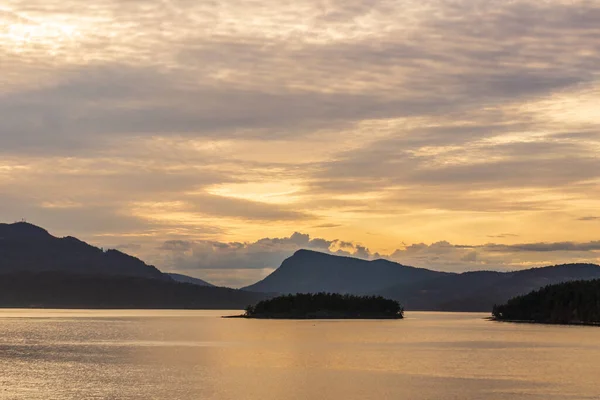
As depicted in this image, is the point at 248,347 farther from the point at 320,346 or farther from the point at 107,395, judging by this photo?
the point at 107,395

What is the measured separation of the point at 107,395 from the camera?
326 feet

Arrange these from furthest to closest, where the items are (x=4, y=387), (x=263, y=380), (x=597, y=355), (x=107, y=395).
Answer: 1. (x=597, y=355)
2. (x=263, y=380)
3. (x=4, y=387)
4. (x=107, y=395)

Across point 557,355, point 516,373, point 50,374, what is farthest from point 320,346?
point 50,374

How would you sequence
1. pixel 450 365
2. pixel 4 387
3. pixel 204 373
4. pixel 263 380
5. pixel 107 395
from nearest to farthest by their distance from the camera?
pixel 107 395
pixel 4 387
pixel 263 380
pixel 204 373
pixel 450 365

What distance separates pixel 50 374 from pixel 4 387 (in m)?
17.7

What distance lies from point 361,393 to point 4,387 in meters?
40.5

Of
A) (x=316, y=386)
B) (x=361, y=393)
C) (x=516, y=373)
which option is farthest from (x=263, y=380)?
(x=516, y=373)

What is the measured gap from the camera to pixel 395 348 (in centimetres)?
19150

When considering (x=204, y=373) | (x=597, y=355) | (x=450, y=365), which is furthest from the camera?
(x=597, y=355)

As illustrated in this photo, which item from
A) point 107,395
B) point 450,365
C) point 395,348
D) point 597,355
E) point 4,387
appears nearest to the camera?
point 107,395

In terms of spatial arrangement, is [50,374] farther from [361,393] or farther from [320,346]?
[320,346]

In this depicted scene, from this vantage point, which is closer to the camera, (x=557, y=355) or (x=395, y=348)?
(x=557, y=355)

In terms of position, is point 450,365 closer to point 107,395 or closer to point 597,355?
point 597,355

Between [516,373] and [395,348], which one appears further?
[395,348]
